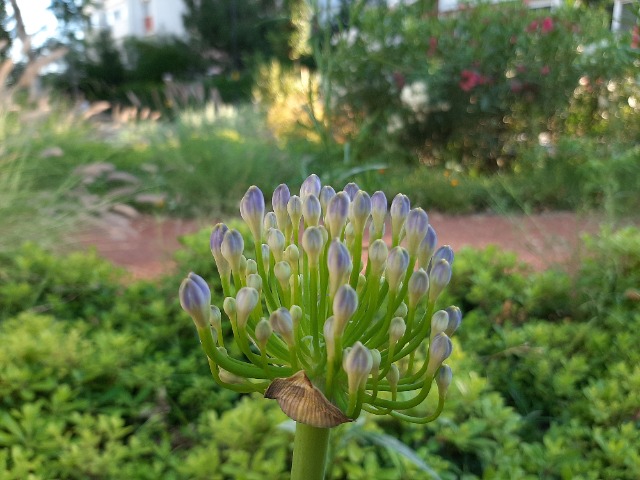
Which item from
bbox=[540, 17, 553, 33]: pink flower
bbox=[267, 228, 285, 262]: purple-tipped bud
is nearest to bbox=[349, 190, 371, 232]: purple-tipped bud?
bbox=[267, 228, 285, 262]: purple-tipped bud

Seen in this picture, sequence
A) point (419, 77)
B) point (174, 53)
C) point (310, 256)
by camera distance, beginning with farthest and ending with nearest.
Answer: point (174, 53) < point (419, 77) < point (310, 256)

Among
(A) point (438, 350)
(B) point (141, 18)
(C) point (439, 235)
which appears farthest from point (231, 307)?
(B) point (141, 18)

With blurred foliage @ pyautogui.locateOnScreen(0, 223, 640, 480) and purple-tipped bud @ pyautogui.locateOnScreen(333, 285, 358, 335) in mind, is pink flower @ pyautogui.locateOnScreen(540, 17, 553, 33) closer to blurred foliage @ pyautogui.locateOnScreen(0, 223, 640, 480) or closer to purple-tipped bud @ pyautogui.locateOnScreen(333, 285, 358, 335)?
blurred foliage @ pyautogui.locateOnScreen(0, 223, 640, 480)

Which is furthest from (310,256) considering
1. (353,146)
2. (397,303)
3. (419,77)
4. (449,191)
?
(419,77)

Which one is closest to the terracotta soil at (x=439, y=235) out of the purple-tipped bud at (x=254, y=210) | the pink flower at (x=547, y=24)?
the purple-tipped bud at (x=254, y=210)

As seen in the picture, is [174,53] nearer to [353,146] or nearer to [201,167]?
[201,167]

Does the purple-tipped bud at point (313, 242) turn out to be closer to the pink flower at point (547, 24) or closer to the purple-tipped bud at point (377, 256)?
the purple-tipped bud at point (377, 256)

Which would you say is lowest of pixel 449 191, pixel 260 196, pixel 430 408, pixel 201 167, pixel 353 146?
pixel 449 191

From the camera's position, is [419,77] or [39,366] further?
[419,77]
